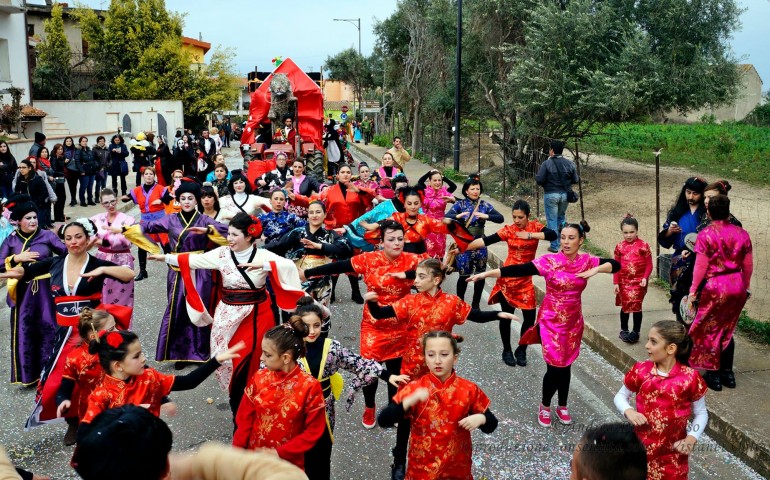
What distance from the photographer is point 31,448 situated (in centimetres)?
551

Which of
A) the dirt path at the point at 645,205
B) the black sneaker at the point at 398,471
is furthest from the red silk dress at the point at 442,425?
the dirt path at the point at 645,205

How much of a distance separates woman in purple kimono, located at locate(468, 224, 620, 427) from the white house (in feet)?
84.6

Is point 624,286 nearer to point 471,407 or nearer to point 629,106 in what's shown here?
point 471,407

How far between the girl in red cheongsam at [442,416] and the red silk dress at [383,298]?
130 cm

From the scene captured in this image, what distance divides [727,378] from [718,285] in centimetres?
89

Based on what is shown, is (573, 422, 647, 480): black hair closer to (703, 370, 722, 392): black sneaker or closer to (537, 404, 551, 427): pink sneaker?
(537, 404, 551, 427): pink sneaker

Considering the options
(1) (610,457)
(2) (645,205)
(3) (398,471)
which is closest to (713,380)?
(3) (398,471)

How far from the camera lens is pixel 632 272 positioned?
24.2 ft

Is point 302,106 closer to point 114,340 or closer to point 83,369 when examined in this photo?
point 83,369

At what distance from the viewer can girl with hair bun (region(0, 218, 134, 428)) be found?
18.0 feet

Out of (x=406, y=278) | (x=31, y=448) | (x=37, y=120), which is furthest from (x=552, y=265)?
(x=37, y=120)

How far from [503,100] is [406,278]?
15.1 meters

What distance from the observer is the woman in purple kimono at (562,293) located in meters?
5.61

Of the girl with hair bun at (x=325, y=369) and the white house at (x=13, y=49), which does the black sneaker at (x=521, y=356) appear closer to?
the girl with hair bun at (x=325, y=369)
